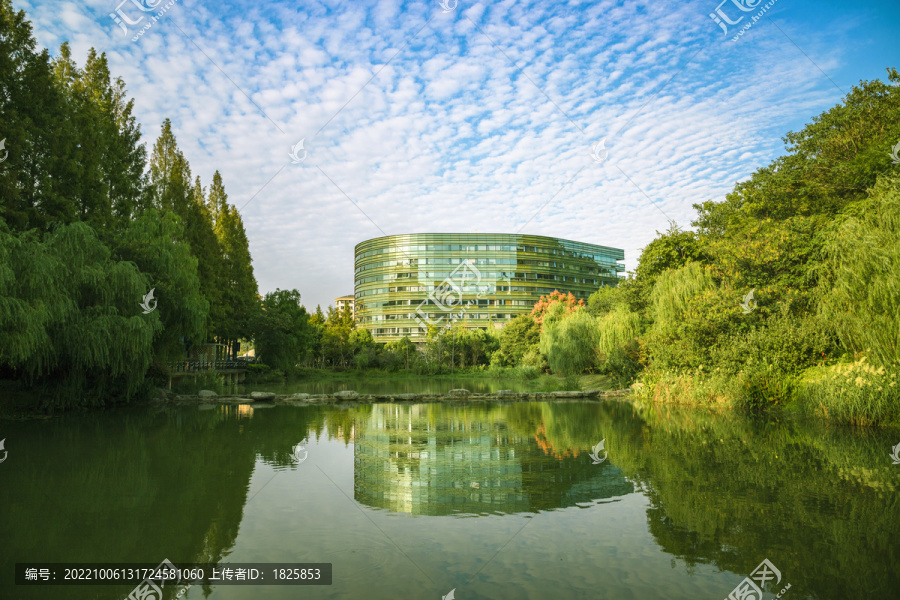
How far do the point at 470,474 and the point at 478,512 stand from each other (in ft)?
7.52

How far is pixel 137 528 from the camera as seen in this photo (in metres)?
6.15

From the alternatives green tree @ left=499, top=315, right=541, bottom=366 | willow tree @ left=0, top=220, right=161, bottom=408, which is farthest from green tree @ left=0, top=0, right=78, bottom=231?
green tree @ left=499, top=315, right=541, bottom=366

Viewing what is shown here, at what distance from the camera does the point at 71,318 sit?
1716 centimetres

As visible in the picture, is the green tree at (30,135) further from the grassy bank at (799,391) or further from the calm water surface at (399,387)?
the grassy bank at (799,391)

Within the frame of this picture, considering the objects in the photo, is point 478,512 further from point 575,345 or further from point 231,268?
point 231,268

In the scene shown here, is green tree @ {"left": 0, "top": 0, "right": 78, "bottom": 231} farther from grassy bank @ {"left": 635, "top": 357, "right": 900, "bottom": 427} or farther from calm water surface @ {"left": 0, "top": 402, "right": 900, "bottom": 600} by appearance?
grassy bank @ {"left": 635, "top": 357, "right": 900, "bottom": 427}

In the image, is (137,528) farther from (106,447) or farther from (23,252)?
(23,252)

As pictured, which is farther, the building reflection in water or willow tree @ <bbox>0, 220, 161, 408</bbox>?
willow tree @ <bbox>0, 220, 161, 408</bbox>

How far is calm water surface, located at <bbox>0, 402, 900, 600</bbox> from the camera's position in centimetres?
483

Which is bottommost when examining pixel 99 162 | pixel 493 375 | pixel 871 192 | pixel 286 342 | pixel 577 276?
pixel 493 375

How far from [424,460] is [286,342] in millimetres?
33444

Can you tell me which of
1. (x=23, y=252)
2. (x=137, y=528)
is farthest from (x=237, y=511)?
(x=23, y=252)

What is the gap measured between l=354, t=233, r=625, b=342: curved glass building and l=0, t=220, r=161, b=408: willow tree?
81.1 m

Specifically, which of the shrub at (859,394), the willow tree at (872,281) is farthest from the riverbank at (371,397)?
the willow tree at (872,281)
